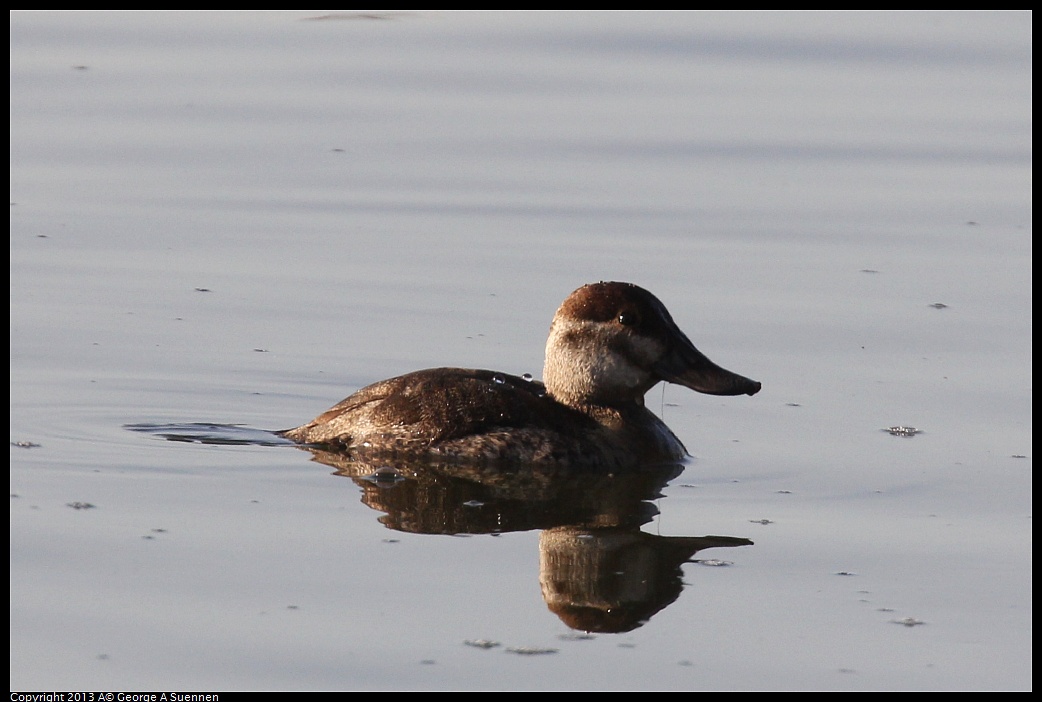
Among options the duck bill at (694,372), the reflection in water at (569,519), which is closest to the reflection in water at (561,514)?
the reflection in water at (569,519)

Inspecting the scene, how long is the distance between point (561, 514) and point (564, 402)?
126 centimetres

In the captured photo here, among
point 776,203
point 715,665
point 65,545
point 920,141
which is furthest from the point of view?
point 920,141

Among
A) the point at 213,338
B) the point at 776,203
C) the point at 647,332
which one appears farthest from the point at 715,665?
the point at 776,203

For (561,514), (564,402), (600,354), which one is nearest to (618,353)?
(600,354)

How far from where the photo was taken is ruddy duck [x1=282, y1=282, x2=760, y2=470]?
8.72 meters

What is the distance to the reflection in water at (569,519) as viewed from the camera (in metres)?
6.83

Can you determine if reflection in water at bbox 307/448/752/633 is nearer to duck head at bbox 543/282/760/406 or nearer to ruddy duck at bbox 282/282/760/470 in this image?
ruddy duck at bbox 282/282/760/470

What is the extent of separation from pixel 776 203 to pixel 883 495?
5.95 meters

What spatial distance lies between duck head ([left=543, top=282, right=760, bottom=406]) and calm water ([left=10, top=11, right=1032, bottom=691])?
0.47 metres

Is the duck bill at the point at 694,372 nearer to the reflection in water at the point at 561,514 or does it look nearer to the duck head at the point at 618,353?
the duck head at the point at 618,353

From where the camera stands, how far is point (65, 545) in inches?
283

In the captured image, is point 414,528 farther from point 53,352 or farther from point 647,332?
point 53,352

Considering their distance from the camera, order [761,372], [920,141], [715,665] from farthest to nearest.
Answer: [920,141], [761,372], [715,665]

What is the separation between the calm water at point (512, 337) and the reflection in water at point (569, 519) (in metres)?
0.03
